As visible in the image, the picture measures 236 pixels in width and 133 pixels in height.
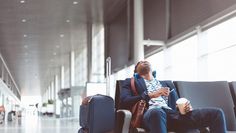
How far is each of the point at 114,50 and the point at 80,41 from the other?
6.39m

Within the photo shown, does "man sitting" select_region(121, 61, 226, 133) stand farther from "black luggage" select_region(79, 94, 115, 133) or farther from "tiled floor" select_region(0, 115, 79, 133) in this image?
"tiled floor" select_region(0, 115, 79, 133)

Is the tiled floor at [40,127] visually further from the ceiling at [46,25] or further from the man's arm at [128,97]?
the man's arm at [128,97]

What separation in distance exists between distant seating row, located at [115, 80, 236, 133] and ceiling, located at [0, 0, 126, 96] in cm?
1242

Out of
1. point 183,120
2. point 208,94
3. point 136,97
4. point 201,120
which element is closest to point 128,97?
point 136,97

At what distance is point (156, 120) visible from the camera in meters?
3.33

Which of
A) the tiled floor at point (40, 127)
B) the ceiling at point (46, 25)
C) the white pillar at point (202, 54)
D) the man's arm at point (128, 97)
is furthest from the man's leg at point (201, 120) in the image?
the ceiling at point (46, 25)

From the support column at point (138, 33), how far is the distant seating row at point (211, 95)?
887cm

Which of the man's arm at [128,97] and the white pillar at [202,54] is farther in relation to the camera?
the white pillar at [202,54]

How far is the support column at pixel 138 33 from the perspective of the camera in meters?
13.1

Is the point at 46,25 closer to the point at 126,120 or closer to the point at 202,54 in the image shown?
the point at 202,54

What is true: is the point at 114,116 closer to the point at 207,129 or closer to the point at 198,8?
the point at 207,129

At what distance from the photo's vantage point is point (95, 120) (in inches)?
149

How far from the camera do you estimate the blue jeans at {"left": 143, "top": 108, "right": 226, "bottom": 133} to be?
3.31 m

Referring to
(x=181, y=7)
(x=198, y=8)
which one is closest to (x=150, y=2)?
(x=181, y=7)
